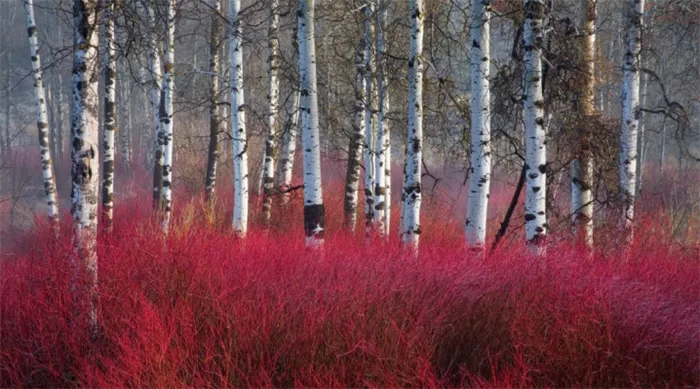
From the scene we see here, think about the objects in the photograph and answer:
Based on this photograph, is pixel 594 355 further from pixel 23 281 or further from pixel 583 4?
pixel 583 4

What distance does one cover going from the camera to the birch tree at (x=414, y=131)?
26.3ft

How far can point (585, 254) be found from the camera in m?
7.45

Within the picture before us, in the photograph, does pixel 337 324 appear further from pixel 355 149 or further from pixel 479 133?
pixel 355 149

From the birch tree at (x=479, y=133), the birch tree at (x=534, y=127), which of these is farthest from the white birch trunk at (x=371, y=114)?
the birch tree at (x=534, y=127)

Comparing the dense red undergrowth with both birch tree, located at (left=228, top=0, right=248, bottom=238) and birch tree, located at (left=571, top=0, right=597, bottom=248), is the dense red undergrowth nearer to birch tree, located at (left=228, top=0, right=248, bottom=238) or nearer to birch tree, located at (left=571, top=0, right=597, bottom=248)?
birch tree, located at (left=571, top=0, right=597, bottom=248)

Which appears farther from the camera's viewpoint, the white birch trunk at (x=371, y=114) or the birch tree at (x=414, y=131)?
the white birch trunk at (x=371, y=114)

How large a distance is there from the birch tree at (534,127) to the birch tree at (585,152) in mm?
1791

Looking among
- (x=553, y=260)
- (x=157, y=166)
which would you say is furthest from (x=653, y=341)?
(x=157, y=166)

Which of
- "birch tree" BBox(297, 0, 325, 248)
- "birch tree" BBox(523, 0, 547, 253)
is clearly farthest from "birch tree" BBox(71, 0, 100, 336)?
"birch tree" BBox(523, 0, 547, 253)

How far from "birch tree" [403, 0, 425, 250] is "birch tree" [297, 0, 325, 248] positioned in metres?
1.36

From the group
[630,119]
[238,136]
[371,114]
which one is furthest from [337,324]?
[371,114]

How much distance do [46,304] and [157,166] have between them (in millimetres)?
9264

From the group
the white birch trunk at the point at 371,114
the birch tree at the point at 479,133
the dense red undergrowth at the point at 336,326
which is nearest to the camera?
the dense red undergrowth at the point at 336,326

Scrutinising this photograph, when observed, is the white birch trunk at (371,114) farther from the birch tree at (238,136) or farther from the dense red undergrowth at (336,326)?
the dense red undergrowth at (336,326)
